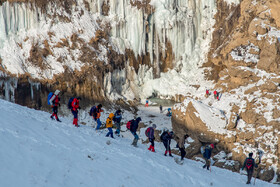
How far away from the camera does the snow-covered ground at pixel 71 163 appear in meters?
8.84

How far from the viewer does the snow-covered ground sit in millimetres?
8836

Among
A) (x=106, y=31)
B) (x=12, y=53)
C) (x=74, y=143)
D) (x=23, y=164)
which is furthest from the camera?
(x=106, y=31)

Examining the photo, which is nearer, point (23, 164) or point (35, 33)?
point (23, 164)

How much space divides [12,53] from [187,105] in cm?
2062

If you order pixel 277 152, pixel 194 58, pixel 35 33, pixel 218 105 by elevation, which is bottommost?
pixel 277 152

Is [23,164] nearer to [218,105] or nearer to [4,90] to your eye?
[218,105]

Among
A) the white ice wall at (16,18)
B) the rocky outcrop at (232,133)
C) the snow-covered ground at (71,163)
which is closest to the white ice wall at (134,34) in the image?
the white ice wall at (16,18)

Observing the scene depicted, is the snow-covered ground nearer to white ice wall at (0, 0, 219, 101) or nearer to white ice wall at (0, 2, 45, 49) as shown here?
white ice wall at (0, 0, 219, 101)

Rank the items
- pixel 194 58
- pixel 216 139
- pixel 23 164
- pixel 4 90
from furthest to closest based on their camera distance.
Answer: pixel 194 58, pixel 4 90, pixel 216 139, pixel 23 164

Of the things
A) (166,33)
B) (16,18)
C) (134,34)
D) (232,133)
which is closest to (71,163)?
(232,133)

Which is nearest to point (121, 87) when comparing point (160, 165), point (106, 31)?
point (106, 31)

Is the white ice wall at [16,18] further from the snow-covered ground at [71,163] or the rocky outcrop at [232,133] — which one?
the snow-covered ground at [71,163]

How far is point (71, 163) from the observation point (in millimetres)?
10008

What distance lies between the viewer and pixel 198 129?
2747 cm
